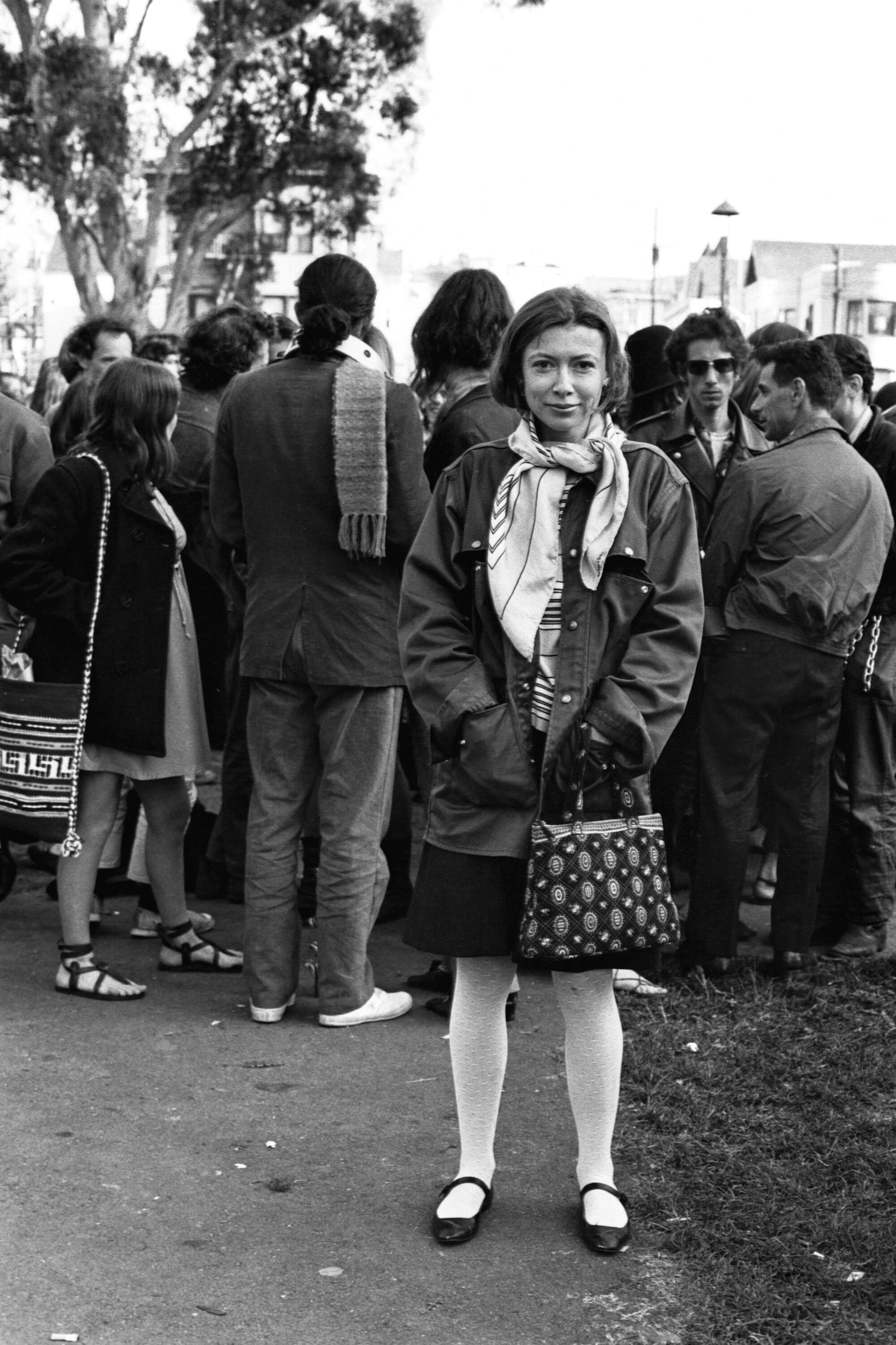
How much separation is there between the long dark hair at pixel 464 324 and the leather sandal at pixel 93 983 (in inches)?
83.6

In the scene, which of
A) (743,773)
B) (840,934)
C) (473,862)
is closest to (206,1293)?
(473,862)

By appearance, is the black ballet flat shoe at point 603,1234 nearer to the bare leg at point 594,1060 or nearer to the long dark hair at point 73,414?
the bare leg at point 594,1060

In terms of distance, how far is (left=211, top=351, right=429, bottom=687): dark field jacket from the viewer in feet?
15.7

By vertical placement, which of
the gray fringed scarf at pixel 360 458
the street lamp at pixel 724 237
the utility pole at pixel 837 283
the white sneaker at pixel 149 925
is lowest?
the white sneaker at pixel 149 925

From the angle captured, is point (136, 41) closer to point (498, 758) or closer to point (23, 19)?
point (23, 19)

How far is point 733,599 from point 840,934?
53.9 inches

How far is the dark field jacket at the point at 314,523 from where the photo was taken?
477 cm

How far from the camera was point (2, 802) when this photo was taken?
4953mm

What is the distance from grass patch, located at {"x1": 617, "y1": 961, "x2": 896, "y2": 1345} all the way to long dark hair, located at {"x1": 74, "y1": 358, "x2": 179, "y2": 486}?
7.29 ft

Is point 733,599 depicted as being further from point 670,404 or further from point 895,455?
point 670,404

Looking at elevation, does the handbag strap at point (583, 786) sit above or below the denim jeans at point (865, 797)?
above

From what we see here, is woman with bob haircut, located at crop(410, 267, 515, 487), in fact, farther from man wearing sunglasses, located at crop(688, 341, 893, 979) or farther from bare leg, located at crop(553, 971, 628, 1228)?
bare leg, located at crop(553, 971, 628, 1228)

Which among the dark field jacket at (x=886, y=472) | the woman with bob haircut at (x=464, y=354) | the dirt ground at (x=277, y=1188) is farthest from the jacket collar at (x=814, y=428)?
the dirt ground at (x=277, y=1188)

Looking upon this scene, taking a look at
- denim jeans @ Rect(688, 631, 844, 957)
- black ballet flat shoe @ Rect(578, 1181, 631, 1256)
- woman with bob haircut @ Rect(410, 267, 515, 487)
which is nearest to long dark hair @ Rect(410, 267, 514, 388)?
woman with bob haircut @ Rect(410, 267, 515, 487)
